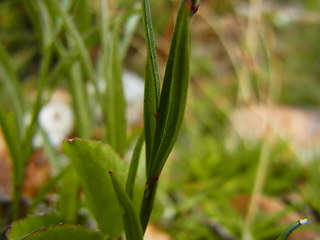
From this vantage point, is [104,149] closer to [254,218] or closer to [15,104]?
[15,104]

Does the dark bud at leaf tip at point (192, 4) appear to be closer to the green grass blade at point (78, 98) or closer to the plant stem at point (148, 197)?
the plant stem at point (148, 197)

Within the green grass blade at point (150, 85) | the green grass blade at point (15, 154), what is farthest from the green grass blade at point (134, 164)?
the green grass blade at point (15, 154)

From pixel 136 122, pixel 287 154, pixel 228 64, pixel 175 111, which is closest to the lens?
pixel 175 111

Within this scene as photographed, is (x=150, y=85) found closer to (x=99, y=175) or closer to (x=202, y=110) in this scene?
(x=99, y=175)

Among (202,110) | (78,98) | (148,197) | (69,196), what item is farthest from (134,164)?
(202,110)

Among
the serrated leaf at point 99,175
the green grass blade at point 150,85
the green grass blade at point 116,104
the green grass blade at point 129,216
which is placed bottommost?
the green grass blade at point 129,216

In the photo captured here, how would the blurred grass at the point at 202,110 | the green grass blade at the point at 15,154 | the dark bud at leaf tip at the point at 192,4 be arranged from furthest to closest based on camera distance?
the blurred grass at the point at 202,110
the green grass blade at the point at 15,154
the dark bud at leaf tip at the point at 192,4

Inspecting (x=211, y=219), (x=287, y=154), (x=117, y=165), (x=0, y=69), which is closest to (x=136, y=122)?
(x=287, y=154)
